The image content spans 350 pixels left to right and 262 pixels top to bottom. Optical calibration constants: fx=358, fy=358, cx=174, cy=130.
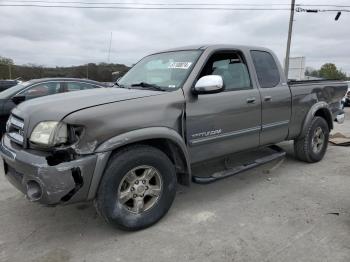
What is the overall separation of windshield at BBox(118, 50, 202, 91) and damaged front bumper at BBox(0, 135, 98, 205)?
4.35 ft

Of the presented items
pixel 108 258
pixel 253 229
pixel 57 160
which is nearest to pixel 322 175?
pixel 253 229

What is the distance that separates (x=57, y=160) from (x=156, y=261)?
119 cm

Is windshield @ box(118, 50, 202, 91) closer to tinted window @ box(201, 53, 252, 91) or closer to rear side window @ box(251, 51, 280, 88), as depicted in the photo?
tinted window @ box(201, 53, 252, 91)

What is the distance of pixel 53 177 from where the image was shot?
116 inches

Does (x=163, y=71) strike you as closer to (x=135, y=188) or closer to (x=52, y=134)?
(x=135, y=188)

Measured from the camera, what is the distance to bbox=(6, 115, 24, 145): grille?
339 cm

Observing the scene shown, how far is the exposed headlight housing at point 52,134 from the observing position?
9.98 ft

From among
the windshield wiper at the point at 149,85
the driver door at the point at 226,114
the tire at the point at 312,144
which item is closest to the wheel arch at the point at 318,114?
the tire at the point at 312,144

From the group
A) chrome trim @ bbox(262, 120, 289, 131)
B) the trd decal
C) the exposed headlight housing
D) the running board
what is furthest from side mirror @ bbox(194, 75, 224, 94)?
the exposed headlight housing

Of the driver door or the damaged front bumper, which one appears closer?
the damaged front bumper

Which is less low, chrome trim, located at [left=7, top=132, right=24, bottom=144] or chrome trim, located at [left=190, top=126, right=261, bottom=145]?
chrome trim, located at [left=7, top=132, right=24, bottom=144]

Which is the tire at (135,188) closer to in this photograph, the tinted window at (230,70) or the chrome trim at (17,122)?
the chrome trim at (17,122)

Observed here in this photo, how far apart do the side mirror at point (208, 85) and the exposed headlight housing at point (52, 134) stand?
145cm

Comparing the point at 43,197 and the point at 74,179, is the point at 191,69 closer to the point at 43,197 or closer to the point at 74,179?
the point at 74,179
